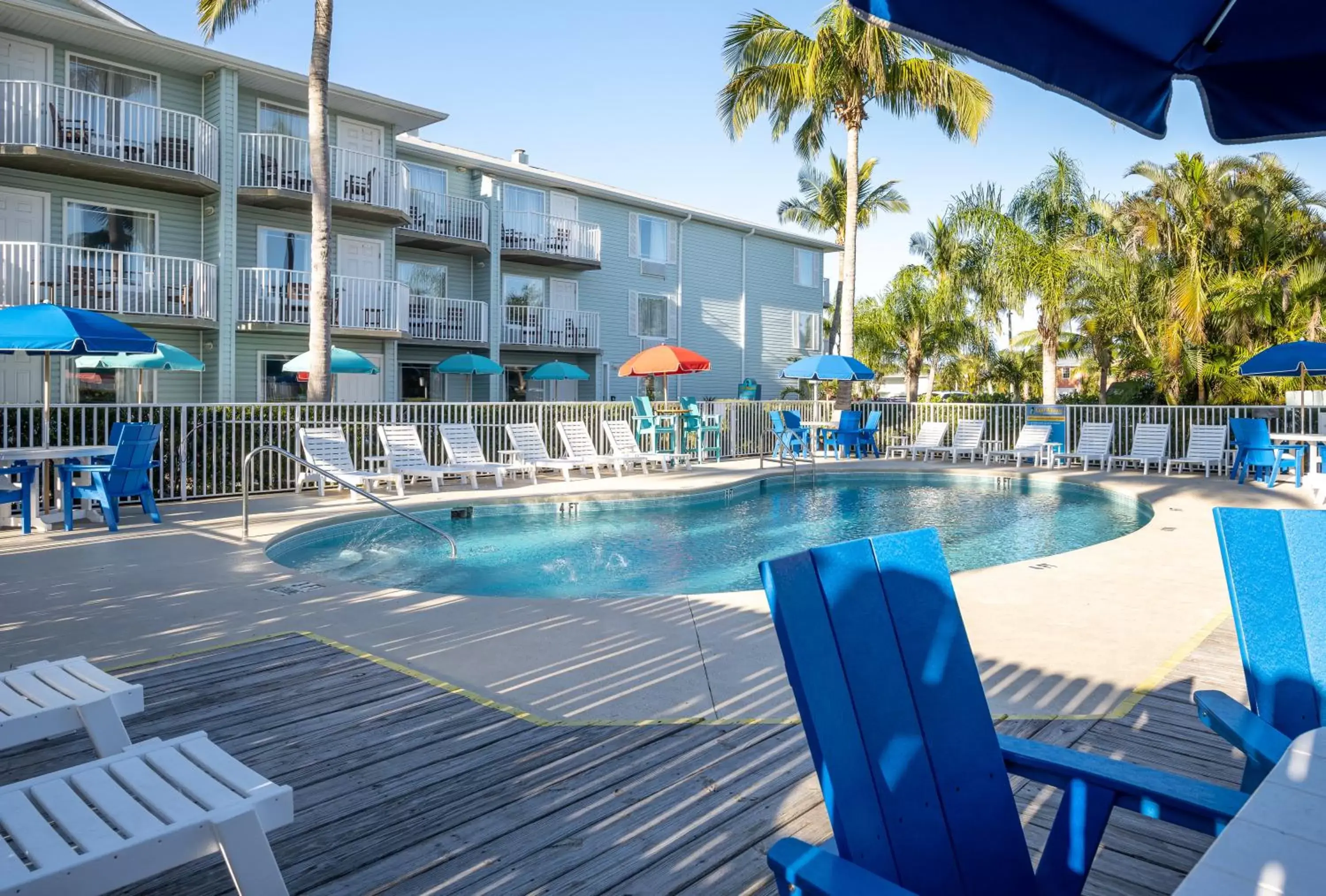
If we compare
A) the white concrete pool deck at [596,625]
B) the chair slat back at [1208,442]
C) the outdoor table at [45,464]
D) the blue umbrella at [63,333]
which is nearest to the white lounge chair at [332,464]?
the outdoor table at [45,464]

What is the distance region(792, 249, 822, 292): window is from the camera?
30.4 metres

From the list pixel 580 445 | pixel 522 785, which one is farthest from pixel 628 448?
pixel 522 785

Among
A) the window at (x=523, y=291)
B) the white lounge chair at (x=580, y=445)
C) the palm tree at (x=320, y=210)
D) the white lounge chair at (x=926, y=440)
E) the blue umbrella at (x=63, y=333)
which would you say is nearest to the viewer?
the blue umbrella at (x=63, y=333)

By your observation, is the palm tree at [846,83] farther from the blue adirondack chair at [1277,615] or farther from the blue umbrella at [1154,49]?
the blue adirondack chair at [1277,615]

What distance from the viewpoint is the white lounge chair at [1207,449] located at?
623 inches

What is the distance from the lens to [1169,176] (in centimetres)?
2280

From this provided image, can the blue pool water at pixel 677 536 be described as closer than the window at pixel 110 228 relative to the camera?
Yes

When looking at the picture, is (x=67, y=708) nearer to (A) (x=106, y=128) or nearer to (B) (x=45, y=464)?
(B) (x=45, y=464)

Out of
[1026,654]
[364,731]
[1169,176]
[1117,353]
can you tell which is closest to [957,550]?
[1026,654]

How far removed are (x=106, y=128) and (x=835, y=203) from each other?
2279cm

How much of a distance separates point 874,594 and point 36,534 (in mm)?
9333

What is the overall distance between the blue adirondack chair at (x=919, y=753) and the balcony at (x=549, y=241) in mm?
21295

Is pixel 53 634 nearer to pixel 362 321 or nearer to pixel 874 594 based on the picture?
pixel 874 594

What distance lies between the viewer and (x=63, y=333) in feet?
27.3
